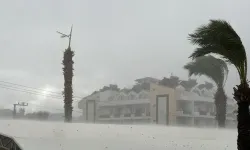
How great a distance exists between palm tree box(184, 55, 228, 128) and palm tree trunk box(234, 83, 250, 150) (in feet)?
46.9

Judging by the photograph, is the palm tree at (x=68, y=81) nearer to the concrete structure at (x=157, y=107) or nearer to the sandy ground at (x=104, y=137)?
the sandy ground at (x=104, y=137)

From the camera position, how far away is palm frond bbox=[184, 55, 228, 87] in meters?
27.8

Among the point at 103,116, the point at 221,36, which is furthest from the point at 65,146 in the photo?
the point at 103,116

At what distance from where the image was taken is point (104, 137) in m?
18.4

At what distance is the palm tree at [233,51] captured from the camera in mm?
13367

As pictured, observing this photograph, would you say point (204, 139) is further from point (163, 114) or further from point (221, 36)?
point (163, 114)

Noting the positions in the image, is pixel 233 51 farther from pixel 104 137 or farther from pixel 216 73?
pixel 216 73

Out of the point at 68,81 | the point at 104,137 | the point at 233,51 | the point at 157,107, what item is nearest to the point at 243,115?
the point at 233,51

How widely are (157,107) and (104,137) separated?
26585 millimetres

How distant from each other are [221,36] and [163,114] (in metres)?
29.3

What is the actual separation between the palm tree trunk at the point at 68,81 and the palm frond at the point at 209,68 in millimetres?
8362

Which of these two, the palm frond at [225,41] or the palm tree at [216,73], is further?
the palm tree at [216,73]

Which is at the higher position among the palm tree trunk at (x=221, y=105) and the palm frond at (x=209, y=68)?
the palm frond at (x=209, y=68)

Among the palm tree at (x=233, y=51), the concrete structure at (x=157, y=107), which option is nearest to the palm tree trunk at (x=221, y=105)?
the concrete structure at (x=157, y=107)
